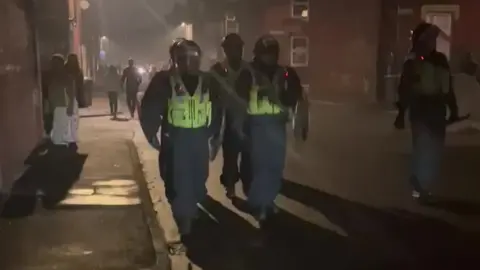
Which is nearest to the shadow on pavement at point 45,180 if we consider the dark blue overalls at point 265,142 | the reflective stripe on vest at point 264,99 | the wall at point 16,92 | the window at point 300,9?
the wall at point 16,92

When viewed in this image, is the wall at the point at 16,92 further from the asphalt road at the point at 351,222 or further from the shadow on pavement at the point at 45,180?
the asphalt road at the point at 351,222

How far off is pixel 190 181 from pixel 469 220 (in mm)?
2710

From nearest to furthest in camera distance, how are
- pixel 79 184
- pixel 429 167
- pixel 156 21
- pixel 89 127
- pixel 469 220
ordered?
pixel 469 220, pixel 429 167, pixel 79 184, pixel 89 127, pixel 156 21

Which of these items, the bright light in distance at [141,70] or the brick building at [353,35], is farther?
the brick building at [353,35]

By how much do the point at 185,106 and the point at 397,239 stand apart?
2.10 meters

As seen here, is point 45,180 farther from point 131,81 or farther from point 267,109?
point 131,81

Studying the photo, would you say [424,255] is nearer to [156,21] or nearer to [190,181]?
[190,181]

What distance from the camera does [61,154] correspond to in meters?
10.9

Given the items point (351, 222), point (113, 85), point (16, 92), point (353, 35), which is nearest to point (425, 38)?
point (351, 222)

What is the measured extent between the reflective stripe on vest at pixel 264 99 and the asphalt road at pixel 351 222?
104 centimetres

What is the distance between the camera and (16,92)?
9250 millimetres

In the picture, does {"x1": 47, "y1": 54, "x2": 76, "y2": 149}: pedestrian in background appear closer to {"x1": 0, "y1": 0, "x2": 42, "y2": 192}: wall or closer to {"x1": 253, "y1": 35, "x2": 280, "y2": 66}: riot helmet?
{"x1": 0, "y1": 0, "x2": 42, "y2": 192}: wall

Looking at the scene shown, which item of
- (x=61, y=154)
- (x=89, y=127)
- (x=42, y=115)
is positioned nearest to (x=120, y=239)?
(x=61, y=154)

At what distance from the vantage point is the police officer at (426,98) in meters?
7.03
